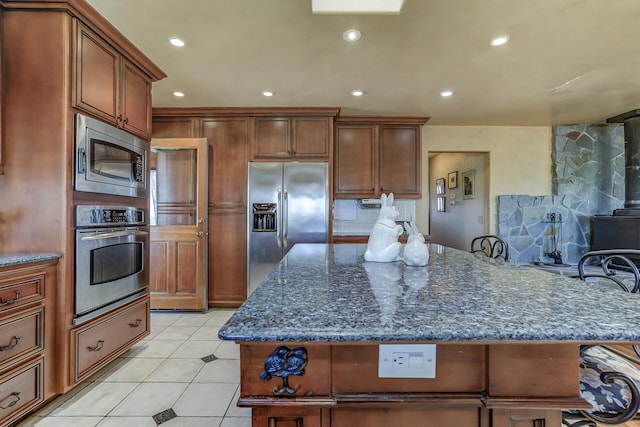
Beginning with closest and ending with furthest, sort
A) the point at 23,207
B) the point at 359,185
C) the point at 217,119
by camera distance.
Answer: the point at 23,207
the point at 217,119
the point at 359,185

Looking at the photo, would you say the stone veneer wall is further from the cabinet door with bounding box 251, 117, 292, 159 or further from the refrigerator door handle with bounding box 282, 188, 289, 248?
the cabinet door with bounding box 251, 117, 292, 159

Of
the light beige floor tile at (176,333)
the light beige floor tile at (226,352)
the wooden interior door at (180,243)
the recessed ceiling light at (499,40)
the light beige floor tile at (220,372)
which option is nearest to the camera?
the light beige floor tile at (220,372)

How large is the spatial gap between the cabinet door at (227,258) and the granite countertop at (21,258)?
6.23ft

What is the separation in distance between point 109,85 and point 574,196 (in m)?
5.60

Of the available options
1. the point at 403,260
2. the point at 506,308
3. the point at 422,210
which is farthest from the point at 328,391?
the point at 422,210

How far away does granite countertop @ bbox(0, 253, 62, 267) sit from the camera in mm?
1390

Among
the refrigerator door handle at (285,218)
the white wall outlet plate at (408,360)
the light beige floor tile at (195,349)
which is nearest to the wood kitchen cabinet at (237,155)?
the refrigerator door handle at (285,218)

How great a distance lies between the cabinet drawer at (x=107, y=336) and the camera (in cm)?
174


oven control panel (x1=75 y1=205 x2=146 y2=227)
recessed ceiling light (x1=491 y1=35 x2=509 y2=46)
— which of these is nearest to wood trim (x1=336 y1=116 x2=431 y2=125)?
recessed ceiling light (x1=491 y1=35 x2=509 y2=46)

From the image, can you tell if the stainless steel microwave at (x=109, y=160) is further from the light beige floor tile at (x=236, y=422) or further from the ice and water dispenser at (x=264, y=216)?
the light beige floor tile at (x=236, y=422)

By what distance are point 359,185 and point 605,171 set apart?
361 cm

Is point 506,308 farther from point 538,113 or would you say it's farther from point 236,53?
point 538,113

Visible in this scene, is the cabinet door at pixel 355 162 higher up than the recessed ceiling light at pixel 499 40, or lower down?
lower down

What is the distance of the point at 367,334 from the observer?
1.98 ft
